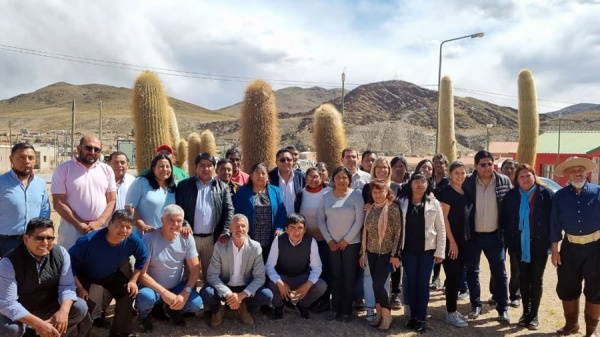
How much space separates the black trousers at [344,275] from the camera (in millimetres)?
5602

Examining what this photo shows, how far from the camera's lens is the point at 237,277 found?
5.54 meters

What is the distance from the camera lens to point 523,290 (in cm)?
567

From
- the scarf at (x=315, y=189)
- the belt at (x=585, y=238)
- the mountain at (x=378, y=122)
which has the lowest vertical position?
the belt at (x=585, y=238)

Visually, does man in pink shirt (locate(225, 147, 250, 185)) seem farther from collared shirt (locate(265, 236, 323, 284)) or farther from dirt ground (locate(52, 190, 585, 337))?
dirt ground (locate(52, 190, 585, 337))

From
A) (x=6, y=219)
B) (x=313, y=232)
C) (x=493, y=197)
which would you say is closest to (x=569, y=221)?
(x=493, y=197)

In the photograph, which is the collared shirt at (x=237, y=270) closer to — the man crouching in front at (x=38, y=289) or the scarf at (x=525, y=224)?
the man crouching in front at (x=38, y=289)

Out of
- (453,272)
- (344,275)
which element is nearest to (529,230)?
(453,272)

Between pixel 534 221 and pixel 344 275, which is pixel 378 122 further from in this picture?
pixel 344 275

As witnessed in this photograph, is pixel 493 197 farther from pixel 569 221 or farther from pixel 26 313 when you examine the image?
pixel 26 313

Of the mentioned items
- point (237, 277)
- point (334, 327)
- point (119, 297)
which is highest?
point (237, 277)

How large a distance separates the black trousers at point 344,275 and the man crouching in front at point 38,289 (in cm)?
280

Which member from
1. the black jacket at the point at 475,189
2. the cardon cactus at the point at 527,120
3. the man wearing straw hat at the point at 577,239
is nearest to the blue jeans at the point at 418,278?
the black jacket at the point at 475,189

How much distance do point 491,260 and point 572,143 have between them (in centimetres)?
3204

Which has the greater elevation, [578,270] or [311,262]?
[578,270]
